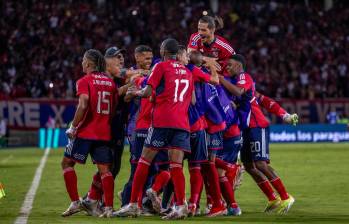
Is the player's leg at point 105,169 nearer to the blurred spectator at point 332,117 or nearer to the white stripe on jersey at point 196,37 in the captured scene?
the white stripe on jersey at point 196,37

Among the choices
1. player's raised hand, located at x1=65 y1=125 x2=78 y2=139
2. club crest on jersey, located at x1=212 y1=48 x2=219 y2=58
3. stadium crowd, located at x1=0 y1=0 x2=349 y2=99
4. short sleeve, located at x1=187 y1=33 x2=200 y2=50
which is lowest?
player's raised hand, located at x1=65 y1=125 x2=78 y2=139

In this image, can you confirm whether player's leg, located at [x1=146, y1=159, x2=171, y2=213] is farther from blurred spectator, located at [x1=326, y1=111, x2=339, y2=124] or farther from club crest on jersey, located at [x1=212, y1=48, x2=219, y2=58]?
blurred spectator, located at [x1=326, y1=111, x2=339, y2=124]

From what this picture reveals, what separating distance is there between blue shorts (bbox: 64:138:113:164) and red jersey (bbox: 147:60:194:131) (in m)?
0.93

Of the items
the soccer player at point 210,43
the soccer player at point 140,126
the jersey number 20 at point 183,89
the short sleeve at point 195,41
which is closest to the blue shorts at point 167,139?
the jersey number 20 at point 183,89

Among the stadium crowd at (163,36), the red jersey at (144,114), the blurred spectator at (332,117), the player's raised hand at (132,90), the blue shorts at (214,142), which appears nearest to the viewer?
the player's raised hand at (132,90)

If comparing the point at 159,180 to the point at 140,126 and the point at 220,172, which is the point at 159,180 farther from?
the point at 220,172

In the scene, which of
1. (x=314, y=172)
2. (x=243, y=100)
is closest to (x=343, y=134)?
(x=314, y=172)

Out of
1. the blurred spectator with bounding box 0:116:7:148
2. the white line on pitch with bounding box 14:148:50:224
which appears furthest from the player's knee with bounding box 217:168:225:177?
the blurred spectator with bounding box 0:116:7:148

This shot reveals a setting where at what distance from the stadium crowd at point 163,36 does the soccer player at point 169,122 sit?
24038mm

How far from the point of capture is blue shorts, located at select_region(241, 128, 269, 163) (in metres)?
13.8

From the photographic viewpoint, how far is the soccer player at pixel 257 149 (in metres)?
13.5

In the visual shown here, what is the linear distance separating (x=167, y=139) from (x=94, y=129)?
1.05 m

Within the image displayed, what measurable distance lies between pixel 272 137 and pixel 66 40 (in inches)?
360

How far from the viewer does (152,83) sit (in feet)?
39.0
